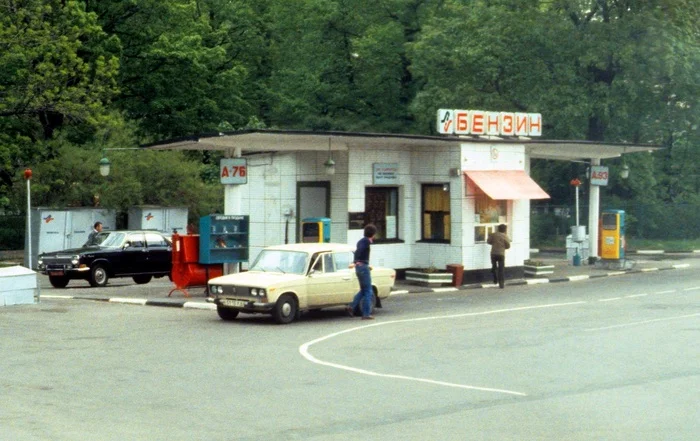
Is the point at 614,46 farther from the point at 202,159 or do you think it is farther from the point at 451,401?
the point at 451,401

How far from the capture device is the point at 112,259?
112 feet

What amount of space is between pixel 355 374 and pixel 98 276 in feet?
64.6

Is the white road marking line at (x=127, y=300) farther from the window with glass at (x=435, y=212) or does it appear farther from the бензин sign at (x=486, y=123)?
the бензин sign at (x=486, y=123)

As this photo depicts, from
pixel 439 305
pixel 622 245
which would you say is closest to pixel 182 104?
pixel 622 245

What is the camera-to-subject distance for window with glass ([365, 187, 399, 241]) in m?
33.0

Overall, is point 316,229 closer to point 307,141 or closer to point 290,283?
point 307,141

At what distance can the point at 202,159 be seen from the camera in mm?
55938

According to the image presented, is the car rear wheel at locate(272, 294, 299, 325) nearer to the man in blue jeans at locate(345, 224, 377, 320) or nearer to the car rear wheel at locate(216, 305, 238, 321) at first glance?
the car rear wheel at locate(216, 305, 238, 321)

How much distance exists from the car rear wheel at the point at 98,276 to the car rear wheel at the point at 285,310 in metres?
12.2

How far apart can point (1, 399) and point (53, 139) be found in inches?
1460

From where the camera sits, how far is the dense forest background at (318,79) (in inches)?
1785

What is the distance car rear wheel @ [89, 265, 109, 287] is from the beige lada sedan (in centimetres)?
1089

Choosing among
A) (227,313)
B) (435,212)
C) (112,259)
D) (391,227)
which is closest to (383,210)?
(391,227)

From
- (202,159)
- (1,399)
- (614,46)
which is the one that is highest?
(614,46)
